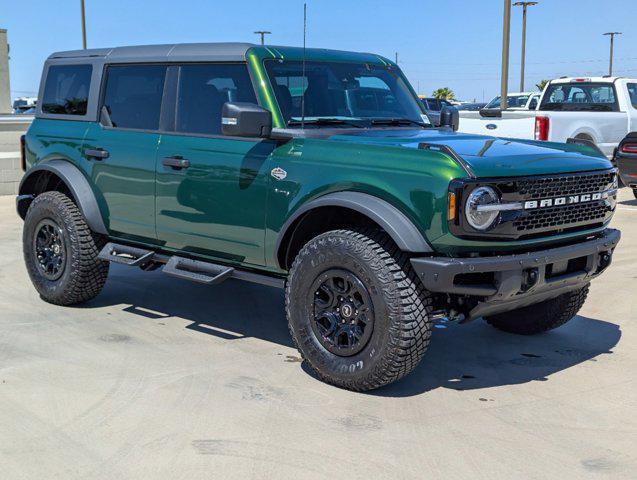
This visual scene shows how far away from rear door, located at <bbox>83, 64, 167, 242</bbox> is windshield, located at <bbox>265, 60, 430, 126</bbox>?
1.03 meters

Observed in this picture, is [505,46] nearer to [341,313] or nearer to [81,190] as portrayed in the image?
[81,190]

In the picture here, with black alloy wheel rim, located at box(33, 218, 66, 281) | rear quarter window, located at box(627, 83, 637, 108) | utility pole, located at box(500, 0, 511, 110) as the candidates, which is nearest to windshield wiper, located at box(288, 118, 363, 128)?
black alloy wheel rim, located at box(33, 218, 66, 281)

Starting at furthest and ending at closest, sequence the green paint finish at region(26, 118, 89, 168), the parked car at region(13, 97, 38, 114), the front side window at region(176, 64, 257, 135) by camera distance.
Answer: the parked car at region(13, 97, 38, 114) → the green paint finish at region(26, 118, 89, 168) → the front side window at region(176, 64, 257, 135)

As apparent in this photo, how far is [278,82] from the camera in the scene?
5516mm

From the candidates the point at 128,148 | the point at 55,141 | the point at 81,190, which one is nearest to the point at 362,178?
the point at 128,148

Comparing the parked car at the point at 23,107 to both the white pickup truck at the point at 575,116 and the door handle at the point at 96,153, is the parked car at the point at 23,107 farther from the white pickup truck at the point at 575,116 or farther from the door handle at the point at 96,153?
the white pickup truck at the point at 575,116

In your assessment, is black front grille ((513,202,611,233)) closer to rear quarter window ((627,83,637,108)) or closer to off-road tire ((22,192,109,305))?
off-road tire ((22,192,109,305))

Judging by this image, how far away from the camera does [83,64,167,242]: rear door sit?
6027 mm

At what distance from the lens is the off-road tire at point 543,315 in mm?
5812

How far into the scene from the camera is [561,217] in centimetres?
489

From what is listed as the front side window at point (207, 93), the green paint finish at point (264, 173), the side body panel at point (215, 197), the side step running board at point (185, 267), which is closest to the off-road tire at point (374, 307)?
the green paint finish at point (264, 173)

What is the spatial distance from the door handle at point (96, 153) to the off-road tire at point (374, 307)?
204cm

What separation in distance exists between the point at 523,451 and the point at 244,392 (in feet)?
5.13

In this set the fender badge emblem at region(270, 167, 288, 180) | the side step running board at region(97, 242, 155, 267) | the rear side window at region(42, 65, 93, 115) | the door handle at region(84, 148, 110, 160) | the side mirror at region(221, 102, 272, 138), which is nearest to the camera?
the side mirror at region(221, 102, 272, 138)
